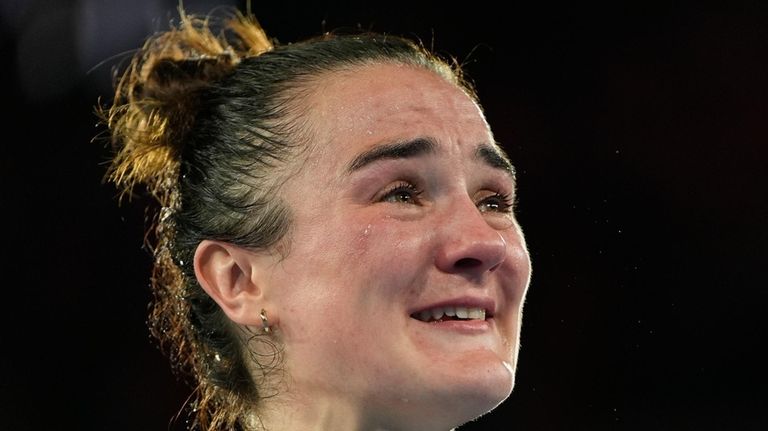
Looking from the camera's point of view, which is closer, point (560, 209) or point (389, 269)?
point (389, 269)

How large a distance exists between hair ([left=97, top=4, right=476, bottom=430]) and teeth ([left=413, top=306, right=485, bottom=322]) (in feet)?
1.01

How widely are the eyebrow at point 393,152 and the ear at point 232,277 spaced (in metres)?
0.26

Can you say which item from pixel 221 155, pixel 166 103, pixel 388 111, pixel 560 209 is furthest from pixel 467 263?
pixel 560 209

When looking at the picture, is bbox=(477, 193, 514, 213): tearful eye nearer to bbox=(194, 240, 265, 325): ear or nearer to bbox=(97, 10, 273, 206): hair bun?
bbox=(194, 240, 265, 325): ear

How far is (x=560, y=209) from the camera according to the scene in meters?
3.37

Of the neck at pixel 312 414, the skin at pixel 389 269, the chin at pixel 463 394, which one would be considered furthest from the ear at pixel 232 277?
the chin at pixel 463 394

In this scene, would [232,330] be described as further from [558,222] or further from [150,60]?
[558,222]

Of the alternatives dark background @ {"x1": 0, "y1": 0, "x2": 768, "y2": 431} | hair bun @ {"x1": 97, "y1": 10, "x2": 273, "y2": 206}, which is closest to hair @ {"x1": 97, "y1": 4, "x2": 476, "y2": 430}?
hair bun @ {"x1": 97, "y1": 10, "x2": 273, "y2": 206}

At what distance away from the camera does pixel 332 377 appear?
1766mm

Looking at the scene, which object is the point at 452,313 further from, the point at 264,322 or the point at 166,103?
the point at 166,103

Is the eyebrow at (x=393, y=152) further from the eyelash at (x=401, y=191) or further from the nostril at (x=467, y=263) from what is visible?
the nostril at (x=467, y=263)

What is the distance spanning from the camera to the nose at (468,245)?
66.8 inches

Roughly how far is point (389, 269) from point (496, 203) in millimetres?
361

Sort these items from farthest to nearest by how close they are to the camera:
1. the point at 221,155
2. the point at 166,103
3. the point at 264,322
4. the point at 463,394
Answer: the point at 166,103 < the point at 221,155 < the point at 264,322 < the point at 463,394
